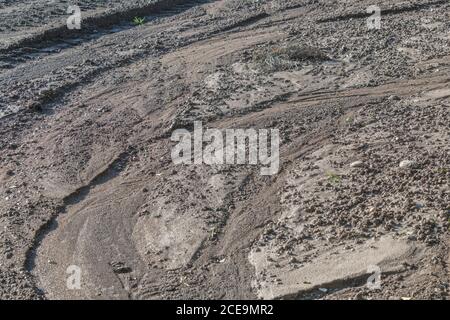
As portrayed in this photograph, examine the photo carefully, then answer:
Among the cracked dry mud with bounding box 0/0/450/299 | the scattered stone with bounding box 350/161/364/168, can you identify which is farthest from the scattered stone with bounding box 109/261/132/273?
the scattered stone with bounding box 350/161/364/168

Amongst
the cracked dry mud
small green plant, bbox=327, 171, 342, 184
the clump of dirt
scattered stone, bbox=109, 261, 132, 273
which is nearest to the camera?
the cracked dry mud

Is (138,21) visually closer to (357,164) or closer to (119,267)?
(357,164)

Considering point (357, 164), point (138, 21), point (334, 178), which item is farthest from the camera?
point (138, 21)

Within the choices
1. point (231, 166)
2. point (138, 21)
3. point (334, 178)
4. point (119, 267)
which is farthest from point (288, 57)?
point (119, 267)

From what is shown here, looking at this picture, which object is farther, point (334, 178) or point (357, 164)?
point (357, 164)

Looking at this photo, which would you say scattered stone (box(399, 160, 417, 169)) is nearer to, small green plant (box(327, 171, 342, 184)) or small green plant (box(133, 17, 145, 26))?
small green plant (box(327, 171, 342, 184))

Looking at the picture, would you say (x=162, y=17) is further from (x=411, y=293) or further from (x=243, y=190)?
(x=411, y=293)

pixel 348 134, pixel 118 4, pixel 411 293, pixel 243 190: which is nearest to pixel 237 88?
pixel 348 134

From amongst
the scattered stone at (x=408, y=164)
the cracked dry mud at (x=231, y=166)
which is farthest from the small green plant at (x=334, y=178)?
the scattered stone at (x=408, y=164)
